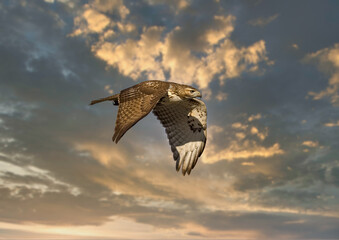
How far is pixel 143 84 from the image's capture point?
1028 cm

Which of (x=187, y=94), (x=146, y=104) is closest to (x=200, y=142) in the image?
(x=187, y=94)

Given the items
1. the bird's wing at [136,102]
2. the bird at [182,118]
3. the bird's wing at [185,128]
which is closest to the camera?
the bird's wing at [136,102]

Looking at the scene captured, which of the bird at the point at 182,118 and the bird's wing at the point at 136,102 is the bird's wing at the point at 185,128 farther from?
the bird's wing at the point at 136,102

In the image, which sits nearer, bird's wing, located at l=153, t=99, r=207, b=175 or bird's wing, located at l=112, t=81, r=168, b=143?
bird's wing, located at l=112, t=81, r=168, b=143

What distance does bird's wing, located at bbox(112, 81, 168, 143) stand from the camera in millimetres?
8008

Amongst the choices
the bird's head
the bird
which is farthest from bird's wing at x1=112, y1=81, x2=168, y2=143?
the bird's head

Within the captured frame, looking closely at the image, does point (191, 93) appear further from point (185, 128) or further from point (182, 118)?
point (185, 128)

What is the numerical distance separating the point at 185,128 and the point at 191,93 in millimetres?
1966

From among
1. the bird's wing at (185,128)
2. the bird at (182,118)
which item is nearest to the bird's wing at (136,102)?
the bird at (182,118)

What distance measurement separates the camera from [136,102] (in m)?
9.20

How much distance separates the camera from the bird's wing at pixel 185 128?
40.3 ft

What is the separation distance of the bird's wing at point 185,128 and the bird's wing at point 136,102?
1.86 meters

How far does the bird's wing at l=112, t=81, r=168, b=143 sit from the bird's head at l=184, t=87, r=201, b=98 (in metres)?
0.76

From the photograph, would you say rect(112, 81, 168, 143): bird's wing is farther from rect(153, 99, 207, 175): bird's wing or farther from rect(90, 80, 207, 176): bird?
rect(153, 99, 207, 175): bird's wing
